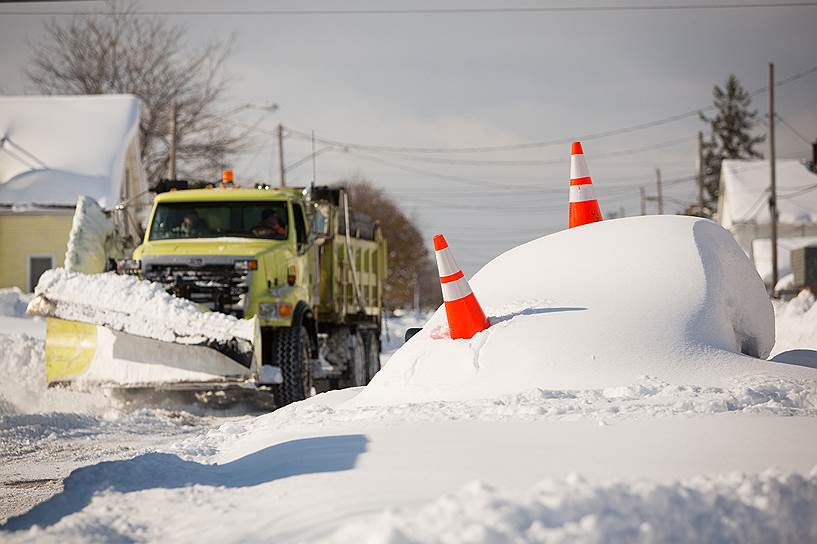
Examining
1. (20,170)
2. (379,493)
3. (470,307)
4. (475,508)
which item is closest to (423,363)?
(470,307)

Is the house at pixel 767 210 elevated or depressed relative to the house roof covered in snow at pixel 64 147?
depressed

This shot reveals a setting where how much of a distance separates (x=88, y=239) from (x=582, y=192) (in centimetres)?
693

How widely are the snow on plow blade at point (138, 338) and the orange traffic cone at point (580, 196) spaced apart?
3.63 metres

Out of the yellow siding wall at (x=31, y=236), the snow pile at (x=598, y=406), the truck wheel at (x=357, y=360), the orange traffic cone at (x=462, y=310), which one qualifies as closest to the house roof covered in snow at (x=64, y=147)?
the yellow siding wall at (x=31, y=236)

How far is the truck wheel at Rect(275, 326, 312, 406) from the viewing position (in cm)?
1242

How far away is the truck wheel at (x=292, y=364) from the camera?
12420 millimetres

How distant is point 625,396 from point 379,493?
2284mm

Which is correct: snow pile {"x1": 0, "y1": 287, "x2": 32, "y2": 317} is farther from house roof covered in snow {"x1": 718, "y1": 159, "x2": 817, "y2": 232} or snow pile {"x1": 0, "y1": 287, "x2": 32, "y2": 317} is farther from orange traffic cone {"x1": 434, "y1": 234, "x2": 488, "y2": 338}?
house roof covered in snow {"x1": 718, "y1": 159, "x2": 817, "y2": 232}

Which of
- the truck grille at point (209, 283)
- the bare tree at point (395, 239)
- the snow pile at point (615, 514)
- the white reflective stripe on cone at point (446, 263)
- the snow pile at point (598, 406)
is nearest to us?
the snow pile at point (615, 514)

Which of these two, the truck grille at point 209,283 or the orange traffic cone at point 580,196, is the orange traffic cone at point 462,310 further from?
the truck grille at point 209,283

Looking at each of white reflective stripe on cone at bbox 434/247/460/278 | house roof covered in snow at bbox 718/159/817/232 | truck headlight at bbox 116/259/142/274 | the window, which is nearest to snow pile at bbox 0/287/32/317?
the window

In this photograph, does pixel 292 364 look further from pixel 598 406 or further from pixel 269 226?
pixel 598 406

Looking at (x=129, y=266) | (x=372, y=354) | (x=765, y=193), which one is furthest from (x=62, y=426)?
(x=765, y=193)

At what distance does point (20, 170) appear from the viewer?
1238 inches
